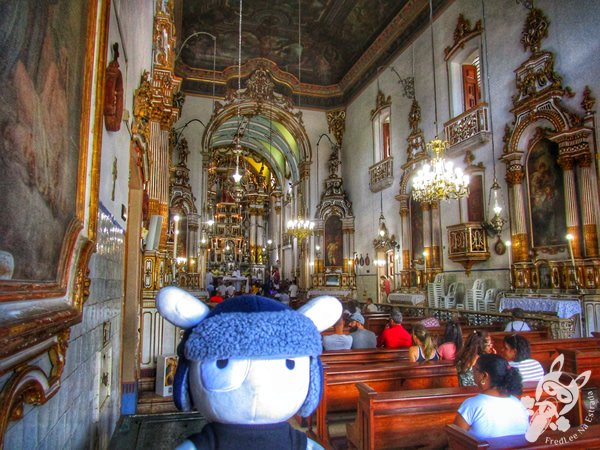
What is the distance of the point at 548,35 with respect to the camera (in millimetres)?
8680

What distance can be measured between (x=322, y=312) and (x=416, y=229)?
12.0 metres

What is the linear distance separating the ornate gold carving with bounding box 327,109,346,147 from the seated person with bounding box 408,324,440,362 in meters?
15.5

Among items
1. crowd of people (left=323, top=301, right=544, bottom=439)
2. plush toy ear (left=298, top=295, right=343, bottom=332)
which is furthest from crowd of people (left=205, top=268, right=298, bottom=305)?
plush toy ear (left=298, top=295, right=343, bottom=332)

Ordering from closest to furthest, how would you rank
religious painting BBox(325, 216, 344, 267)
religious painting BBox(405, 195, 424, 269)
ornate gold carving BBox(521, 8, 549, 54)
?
1. ornate gold carving BBox(521, 8, 549, 54)
2. religious painting BBox(405, 195, 424, 269)
3. religious painting BBox(325, 216, 344, 267)

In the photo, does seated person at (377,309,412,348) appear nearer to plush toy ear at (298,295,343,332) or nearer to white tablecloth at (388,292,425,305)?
plush toy ear at (298,295,343,332)

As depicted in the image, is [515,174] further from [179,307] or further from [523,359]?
[179,307]

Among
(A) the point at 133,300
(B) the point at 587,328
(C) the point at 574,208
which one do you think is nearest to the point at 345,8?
(C) the point at 574,208

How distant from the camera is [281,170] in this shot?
24.4m

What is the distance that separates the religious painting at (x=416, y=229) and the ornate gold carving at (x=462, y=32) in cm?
438

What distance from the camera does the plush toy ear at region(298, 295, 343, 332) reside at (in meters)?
1.75

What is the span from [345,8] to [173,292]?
52.6 ft

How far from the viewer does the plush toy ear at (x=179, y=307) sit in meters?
1.59

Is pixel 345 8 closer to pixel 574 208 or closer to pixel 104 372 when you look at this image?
pixel 574 208

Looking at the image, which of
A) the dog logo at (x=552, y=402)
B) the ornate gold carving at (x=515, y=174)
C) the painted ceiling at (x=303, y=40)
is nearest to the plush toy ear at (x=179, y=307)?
the dog logo at (x=552, y=402)
